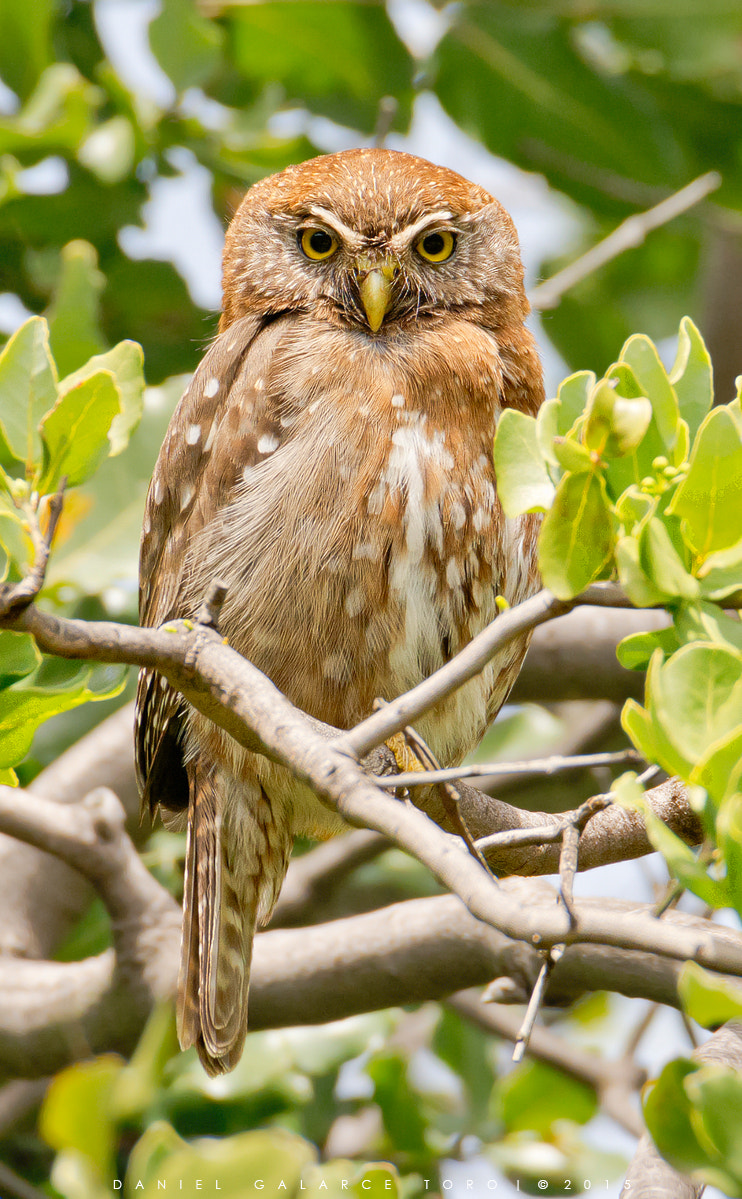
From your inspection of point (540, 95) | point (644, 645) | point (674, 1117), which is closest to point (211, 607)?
point (644, 645)

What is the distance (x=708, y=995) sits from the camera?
119 cm

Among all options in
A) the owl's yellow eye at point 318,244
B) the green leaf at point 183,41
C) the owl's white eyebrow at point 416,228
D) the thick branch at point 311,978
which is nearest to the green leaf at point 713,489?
the thick branch at point 311,978

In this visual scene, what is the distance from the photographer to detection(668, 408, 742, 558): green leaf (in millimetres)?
1471

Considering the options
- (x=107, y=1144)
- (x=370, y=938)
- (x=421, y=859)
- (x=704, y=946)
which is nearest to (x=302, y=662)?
(x=370, y=938)

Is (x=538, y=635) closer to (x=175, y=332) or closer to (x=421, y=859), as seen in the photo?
(x=175, y=332)

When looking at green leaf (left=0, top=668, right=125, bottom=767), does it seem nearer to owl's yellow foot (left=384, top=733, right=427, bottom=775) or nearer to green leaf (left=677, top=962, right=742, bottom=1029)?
owl's yellow foot (left=384, top=733, right=427, bottom=775)

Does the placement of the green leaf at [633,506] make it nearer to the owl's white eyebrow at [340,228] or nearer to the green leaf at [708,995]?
the green leaf at [708,995]

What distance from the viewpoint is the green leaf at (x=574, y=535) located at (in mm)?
1476

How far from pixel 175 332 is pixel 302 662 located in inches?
89.0

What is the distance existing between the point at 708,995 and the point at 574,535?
1.91 ft

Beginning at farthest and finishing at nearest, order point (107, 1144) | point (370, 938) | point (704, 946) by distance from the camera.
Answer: point (370, 938)
point (107, 1144)
point (704, 946)

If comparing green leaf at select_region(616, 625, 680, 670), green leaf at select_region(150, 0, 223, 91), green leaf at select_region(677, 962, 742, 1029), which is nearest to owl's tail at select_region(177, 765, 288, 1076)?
green leaf at select_region(616, 625, 680, 670)

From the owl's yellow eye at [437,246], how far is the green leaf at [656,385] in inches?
64.8

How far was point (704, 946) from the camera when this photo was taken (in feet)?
3.81
